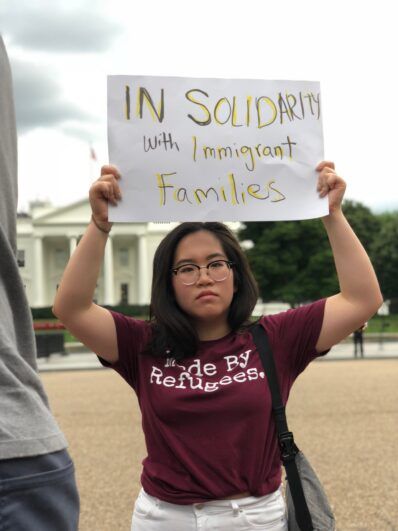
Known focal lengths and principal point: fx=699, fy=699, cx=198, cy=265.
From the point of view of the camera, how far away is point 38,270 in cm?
8150

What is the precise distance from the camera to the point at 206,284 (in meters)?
2.52

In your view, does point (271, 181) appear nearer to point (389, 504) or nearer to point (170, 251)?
point (170, 251)

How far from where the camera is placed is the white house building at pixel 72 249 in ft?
267

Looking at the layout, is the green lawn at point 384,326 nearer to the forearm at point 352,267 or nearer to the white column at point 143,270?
the forearm at point 352,267

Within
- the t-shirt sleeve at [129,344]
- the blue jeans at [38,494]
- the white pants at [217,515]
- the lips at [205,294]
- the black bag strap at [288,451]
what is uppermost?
the lips at [205,294]

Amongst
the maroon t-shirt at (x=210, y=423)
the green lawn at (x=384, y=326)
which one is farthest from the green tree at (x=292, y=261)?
the maroon t-shirt at (x=210, y=423)

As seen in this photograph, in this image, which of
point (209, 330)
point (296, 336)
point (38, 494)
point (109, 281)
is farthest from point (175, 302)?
point (109, 281)

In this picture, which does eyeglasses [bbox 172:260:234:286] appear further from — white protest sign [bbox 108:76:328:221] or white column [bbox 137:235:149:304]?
white column [bbox 137:235:149:304]

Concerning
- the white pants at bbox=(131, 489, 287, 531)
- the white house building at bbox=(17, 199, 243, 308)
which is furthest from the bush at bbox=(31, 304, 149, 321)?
the white pants at bbox=(131, 489, 287, 531)

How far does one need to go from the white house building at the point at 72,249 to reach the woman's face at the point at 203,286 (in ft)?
Result: 253

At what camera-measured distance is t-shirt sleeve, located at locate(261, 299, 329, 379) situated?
2566 millimetres

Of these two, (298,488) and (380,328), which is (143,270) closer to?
(380,328)

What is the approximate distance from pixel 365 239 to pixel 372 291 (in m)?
71.5

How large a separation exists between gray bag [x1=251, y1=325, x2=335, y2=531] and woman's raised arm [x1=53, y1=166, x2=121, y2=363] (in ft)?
2.05
